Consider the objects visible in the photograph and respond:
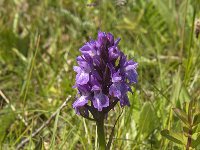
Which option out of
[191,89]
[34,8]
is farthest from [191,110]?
[34,8]

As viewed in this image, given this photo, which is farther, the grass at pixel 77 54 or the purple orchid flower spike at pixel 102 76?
the grass at pixel 77 54

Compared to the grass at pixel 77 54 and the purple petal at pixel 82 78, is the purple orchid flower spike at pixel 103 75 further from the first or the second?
the grass at pixel 77 54

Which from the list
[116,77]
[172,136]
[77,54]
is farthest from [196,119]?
[77,54]

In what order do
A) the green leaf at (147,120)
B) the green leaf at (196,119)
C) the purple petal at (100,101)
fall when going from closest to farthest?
the purple petal at (100,101)
the green leaf at (196,119)
the green leaf at (147,120)

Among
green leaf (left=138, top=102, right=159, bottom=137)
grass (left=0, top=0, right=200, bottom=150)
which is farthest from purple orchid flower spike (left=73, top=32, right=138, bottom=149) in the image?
green leaf (left=138, top=102, right=159, bottom=137)

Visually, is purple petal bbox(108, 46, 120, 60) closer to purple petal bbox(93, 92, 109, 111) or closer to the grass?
purple petal bbox(93, 92, 109, 111)

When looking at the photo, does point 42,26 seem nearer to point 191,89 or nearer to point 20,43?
point 20,43

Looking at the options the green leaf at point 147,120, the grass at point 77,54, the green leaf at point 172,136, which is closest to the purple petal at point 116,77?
the green leaf at point 172,136
